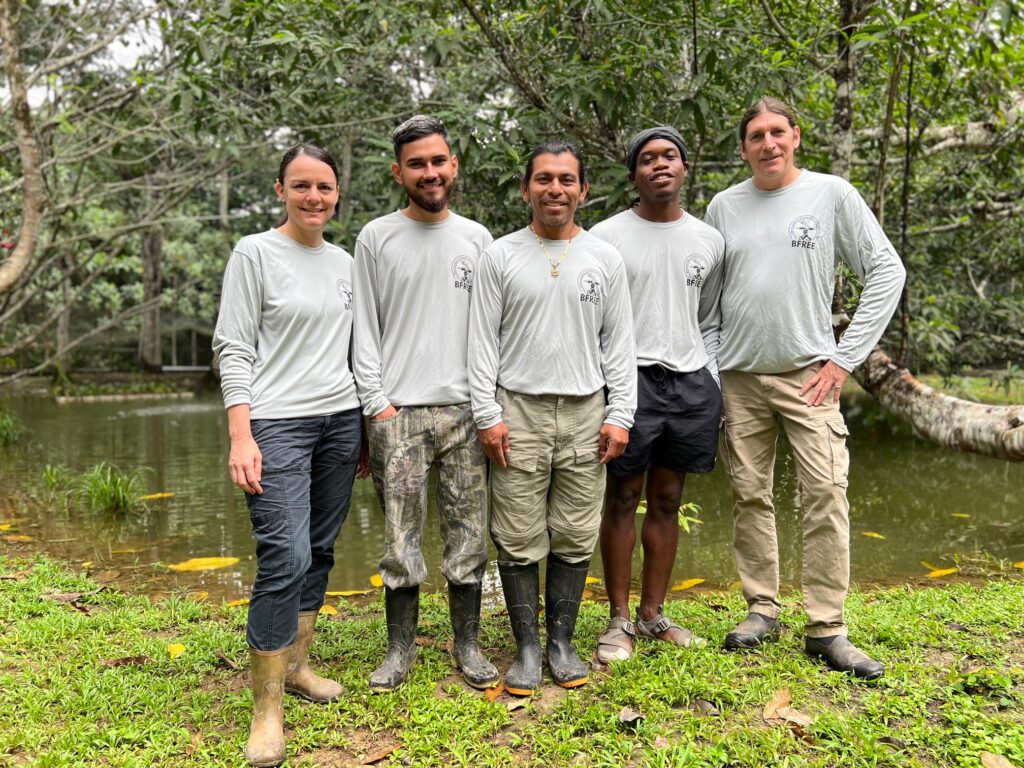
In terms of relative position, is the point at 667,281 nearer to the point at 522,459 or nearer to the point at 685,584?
the point at 522,459

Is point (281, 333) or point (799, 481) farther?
point (799, 481)

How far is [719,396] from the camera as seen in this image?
10.5ft

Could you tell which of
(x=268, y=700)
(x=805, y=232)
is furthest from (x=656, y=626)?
(x=805, y=232)

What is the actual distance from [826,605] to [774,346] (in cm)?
102

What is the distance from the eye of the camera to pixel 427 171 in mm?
2879

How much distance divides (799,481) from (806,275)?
824 mm

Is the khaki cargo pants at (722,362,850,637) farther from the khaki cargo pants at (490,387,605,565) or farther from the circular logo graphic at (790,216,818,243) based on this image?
the khaki cargo pants at (490,387,605,565)

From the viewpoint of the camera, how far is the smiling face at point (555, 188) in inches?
114

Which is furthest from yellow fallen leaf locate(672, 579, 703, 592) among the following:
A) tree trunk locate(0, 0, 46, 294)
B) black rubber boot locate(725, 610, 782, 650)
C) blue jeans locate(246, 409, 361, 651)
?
tree trunk locate(0, 0, 46, 294)

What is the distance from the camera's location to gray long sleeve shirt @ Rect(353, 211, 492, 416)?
9.49ft

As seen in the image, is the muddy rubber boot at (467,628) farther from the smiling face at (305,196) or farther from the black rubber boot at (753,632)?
the smiling face at (305,196)

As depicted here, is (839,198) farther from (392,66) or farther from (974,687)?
(392,66)

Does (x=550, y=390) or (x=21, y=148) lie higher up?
(x=21, y=148)

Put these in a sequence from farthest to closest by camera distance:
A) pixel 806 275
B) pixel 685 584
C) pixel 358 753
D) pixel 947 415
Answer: pixel 685 584 → pixel 947 415 → pixel 806 275 → pixel 358 753
